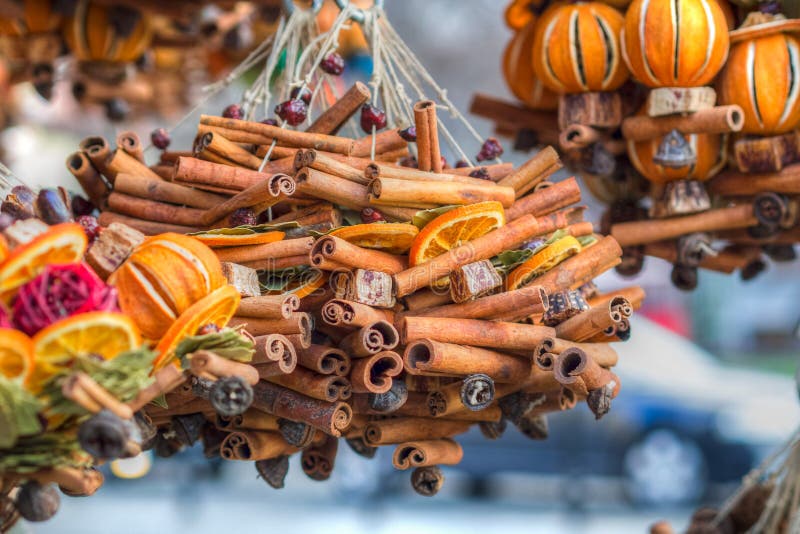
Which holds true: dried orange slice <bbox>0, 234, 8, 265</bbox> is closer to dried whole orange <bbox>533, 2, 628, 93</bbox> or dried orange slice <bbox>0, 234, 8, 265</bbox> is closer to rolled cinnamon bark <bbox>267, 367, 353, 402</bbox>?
rolled cinnamon bark <bbox>267, 367, 353, 402</bbox>

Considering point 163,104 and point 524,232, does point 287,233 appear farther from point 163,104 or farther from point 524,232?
point 163,104

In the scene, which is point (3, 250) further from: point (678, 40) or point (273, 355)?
point (678, 40)

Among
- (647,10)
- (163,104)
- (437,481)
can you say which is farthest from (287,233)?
(163,104)

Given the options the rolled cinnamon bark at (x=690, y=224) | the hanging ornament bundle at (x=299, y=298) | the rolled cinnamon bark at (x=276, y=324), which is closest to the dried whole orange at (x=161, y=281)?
the hanging ornament bundle at (x=299, y=298)

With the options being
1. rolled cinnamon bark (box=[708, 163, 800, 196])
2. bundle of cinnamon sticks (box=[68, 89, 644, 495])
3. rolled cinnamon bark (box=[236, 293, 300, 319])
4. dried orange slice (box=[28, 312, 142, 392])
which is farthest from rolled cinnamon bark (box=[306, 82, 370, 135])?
rolled cinnamon bark (box=[708, 163, 800, 196])

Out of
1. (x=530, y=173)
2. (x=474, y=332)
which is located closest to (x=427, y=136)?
(x=530, y=173)
